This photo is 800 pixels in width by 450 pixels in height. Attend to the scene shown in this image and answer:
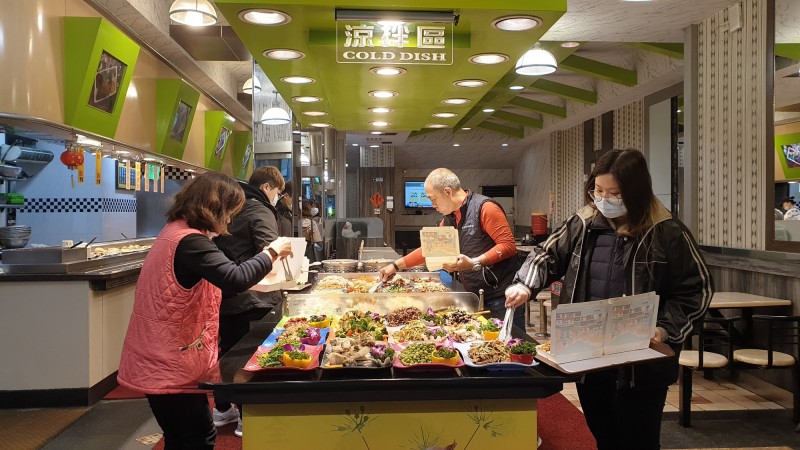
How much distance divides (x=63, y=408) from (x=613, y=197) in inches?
192

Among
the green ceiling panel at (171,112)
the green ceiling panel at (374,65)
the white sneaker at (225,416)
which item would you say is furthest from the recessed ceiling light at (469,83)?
the green ceiling panel at (171,112)

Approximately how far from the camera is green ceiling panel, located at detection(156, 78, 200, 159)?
25.3 feet

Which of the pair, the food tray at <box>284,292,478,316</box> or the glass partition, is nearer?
the food tray at <box>284,292,478,316</box>

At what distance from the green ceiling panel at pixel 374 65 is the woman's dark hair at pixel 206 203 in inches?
40.6

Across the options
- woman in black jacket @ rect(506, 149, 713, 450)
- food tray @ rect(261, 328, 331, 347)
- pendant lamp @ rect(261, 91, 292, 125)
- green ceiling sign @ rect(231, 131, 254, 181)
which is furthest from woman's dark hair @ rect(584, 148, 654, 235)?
green ceiling sign @ rect(231, 131, 254, 181)

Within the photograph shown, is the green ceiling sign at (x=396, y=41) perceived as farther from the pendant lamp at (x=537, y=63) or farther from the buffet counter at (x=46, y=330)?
the pendant lamp at (x=537, y=63)

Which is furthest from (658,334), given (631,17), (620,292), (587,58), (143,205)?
(143,205)

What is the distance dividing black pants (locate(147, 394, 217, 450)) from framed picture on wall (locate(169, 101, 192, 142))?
6.04 metres

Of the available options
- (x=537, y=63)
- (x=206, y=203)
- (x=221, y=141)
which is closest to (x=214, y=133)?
(x=221, y=141)

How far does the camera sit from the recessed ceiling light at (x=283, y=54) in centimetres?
388

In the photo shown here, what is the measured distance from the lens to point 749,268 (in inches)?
217

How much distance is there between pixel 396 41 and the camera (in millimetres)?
3502

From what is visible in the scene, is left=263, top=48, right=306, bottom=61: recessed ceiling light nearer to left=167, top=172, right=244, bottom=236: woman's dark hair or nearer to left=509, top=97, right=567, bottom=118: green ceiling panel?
left=167, top=172, right=244, bottom=236: woman's dark hair

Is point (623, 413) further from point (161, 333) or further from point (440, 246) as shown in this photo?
point (161, 333)
